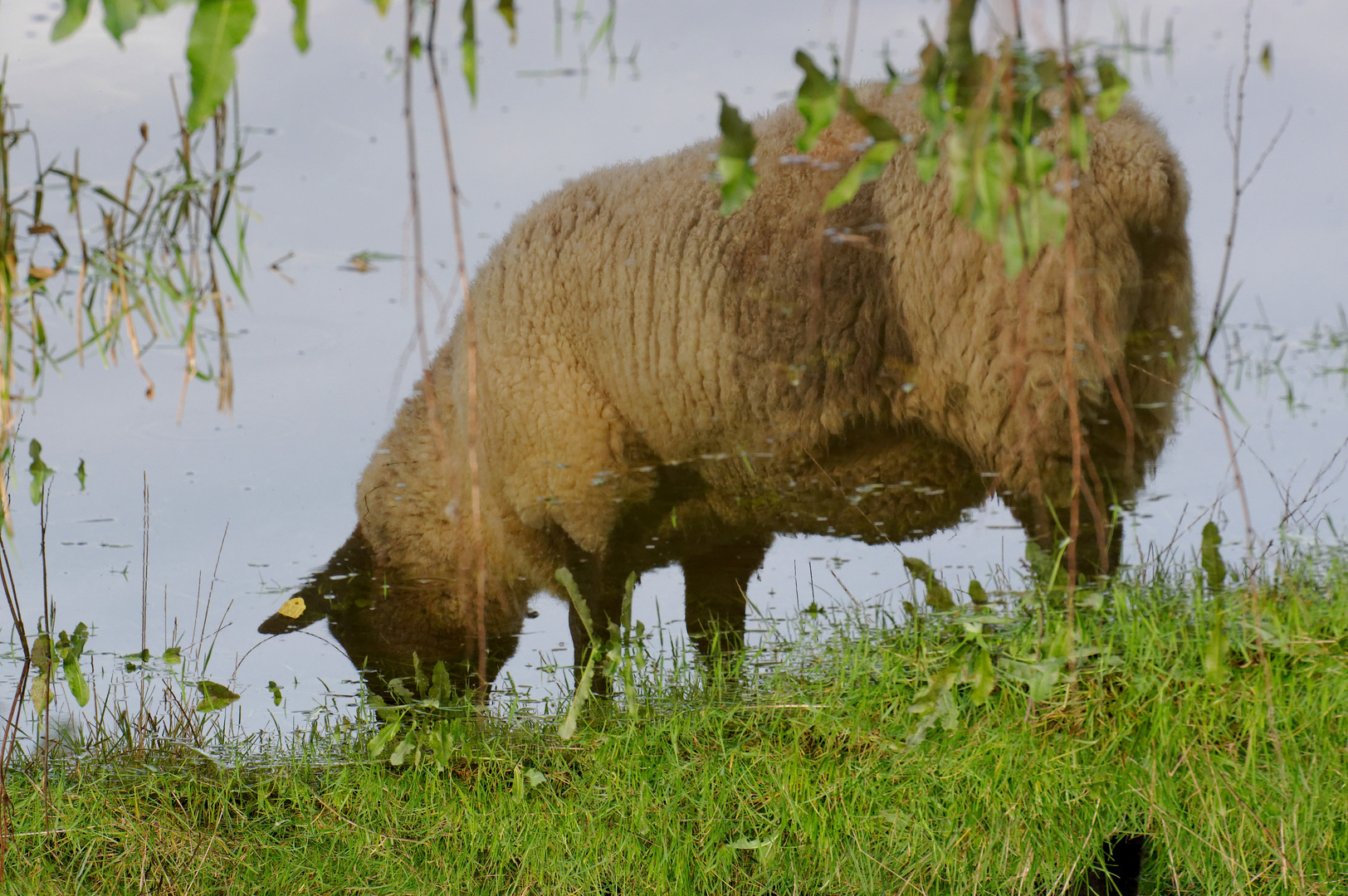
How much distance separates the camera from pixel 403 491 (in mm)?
3113

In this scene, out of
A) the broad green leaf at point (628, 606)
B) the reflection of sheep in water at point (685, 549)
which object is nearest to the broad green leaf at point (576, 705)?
the broad green leaf at point (628, 606)

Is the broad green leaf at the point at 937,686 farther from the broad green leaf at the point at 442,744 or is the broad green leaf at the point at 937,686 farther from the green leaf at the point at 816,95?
the green leaf at the point at 816,95

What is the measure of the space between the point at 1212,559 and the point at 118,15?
2335mm

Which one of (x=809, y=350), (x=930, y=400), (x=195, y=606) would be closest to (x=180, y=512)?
(x=195, y=606)

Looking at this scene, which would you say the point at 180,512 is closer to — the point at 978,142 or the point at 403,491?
the point at 403,491

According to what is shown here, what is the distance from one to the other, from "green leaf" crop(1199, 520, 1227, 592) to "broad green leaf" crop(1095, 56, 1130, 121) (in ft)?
5.25

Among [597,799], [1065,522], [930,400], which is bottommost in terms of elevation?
[597,799]

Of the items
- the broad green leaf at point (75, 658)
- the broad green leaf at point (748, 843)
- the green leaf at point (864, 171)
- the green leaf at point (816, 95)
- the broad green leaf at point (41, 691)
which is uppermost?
the green leaf at point (816, 95)

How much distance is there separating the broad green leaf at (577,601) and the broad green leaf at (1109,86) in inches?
73.0

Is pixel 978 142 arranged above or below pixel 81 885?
above

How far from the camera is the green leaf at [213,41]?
0.80 m

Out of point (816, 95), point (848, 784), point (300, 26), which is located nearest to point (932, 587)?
point (848, 784)

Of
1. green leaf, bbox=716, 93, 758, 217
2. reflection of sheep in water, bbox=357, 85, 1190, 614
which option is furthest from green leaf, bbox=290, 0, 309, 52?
reflection of sheep in water, bbox=357, 85, 1190, 614

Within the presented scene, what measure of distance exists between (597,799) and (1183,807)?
136cm
